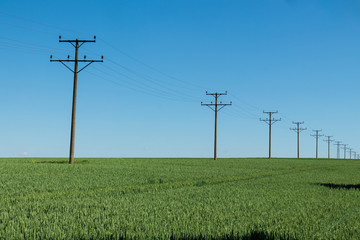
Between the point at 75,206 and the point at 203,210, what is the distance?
12.9 feet

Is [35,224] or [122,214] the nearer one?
[35,224]

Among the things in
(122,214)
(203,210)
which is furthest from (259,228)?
(122,214)

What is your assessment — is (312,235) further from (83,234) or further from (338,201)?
(338,201)

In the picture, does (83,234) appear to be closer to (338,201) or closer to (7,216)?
Answer: (7,216)

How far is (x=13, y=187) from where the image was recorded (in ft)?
57.7

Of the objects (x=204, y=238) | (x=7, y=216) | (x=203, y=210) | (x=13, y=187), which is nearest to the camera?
(x=204, y=238)

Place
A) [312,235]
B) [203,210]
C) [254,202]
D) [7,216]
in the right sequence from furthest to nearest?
[254,202], [203,210], [7,216], [312,235]

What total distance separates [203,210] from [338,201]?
20.7 feet

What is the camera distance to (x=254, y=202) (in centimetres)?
1360

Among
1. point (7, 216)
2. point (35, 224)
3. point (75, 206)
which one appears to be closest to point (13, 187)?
Answer: point (75, 206)

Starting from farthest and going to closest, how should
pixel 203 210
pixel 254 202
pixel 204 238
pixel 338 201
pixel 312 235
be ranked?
pixel 338 201
pixel 254 202
pixel 203 210
pixel 312 235
pixel 204 238

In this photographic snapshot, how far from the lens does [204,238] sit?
7609 millimetres

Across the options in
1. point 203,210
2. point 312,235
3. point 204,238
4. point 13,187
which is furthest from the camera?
point 13,187

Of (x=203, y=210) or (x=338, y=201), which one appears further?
(x=338, y=201)
